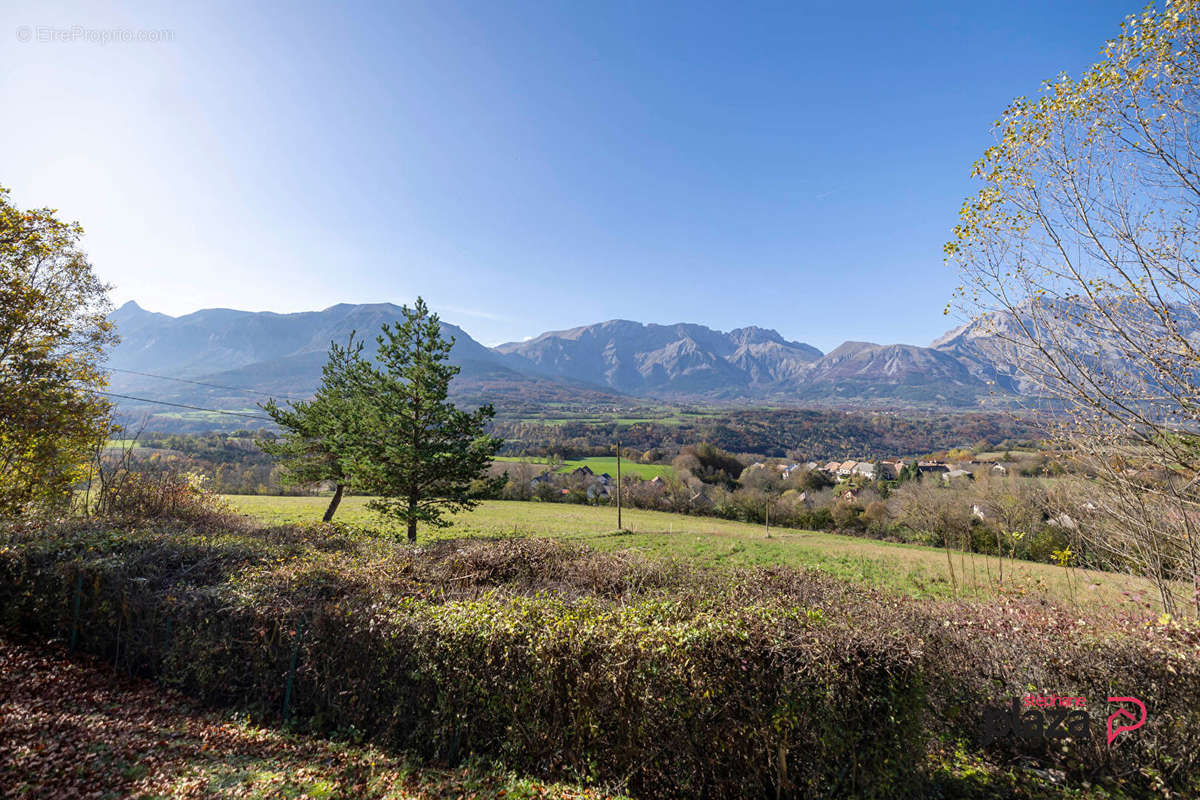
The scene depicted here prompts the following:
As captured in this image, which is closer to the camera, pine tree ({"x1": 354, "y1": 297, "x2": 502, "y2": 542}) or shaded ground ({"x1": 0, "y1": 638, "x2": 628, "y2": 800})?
shaded ground ({"x1": 0, "y1": 638, "x2": 628, "y2": 800})

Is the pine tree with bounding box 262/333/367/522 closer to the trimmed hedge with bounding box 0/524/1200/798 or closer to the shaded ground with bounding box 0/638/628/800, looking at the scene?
the trimmed hedge with bounding box 0/524/1200/798

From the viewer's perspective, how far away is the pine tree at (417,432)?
16.8 m

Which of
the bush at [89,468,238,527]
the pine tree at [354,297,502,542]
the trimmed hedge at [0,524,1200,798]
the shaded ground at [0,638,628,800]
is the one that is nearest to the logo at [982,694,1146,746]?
the trimmed hedge at [0,524,1200,798]

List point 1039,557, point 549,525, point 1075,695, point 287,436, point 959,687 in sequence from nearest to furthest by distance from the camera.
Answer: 1. point 1075,695
2. point 959,687
3. point 287,436
4. point 1039,557
5. point 549,525

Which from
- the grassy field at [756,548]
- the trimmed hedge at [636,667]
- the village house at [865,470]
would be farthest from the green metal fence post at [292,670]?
the village house at [865,470]

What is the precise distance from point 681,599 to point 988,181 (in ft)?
23.9

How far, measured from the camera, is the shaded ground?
3.98 meters

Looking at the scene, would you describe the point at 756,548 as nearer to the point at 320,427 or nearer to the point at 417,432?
the point at 417,432

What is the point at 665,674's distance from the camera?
397cm

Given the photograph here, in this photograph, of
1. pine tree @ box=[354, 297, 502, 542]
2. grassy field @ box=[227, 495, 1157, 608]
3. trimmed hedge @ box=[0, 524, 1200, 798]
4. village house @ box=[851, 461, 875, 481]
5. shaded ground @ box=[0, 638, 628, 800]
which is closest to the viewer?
trimmed hedge @ box=[0, 524, 1200, 798]

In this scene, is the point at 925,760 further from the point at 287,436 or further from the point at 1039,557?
the point at 1039,557

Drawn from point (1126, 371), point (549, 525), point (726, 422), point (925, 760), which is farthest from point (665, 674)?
point (726, 422)

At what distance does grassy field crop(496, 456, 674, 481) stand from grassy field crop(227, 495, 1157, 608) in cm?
1345

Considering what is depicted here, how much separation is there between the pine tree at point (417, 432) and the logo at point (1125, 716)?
54.2ft
